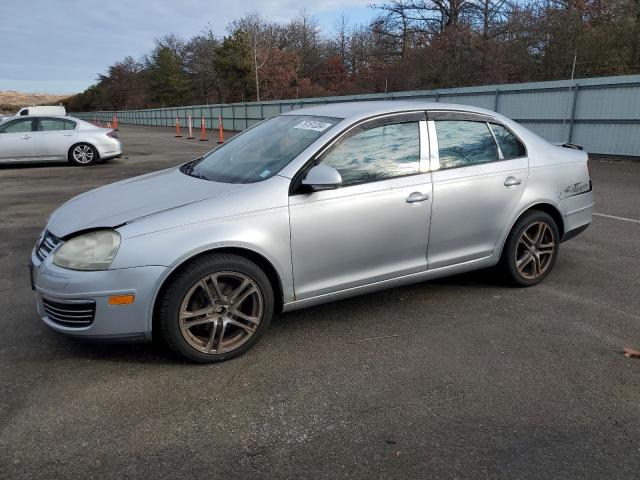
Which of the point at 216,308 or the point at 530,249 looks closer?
the point at 216,308

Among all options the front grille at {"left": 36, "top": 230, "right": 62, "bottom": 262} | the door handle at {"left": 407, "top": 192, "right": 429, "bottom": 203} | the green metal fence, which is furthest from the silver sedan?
the door handle at {"left": 407, "top": 192, "right": 429, "bottom": 203}

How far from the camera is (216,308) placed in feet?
10.5

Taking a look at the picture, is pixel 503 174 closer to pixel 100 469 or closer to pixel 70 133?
pixel 100 469

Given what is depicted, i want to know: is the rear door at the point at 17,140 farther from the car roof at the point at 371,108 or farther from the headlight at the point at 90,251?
the headlight at the point at 90,251

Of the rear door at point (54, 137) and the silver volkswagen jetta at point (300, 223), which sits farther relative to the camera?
the rear door at point (54, 137)

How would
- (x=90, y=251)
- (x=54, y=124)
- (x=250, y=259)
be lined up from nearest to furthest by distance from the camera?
(x=90, y=251) → (x=250, y=259) → (x=54, y=124)

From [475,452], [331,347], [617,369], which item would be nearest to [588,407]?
[617,369]

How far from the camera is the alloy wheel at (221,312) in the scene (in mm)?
3152

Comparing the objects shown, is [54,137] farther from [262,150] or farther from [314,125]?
[314,125]

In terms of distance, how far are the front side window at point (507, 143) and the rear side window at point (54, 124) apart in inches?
505

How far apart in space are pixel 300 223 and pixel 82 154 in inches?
503

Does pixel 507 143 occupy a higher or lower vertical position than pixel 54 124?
higher

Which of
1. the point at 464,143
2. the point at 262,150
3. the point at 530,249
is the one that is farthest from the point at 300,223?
the point at 530,249

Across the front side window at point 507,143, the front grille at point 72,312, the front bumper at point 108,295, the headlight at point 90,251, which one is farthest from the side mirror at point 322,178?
the front side window at point 507,143
